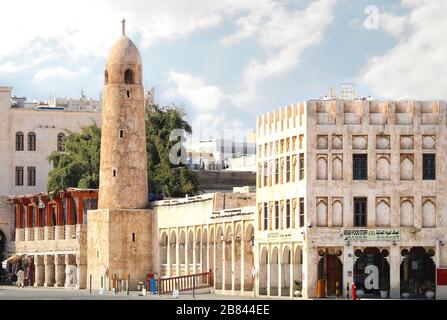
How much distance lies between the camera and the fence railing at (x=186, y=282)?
9788 cm

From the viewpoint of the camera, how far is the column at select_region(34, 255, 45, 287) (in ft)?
406

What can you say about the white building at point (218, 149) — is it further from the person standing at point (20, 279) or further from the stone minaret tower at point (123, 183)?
the stone minaret tower at point (123, 183)

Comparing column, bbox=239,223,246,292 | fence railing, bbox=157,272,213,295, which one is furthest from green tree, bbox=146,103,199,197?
column, bbox=239,223,246,292

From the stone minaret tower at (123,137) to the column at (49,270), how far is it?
14.7 m

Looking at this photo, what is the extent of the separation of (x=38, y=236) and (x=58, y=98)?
30.4 m

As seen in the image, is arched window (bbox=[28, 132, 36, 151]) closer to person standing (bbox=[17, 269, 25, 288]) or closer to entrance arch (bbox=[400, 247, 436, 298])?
person standing (bbox=[17, 269, 25, 288])

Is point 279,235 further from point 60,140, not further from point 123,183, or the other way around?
point 60,140

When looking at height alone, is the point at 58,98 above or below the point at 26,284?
above

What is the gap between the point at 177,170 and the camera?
121 meters

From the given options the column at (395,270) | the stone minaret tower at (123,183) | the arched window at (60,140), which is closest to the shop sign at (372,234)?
the column at (395,270)
